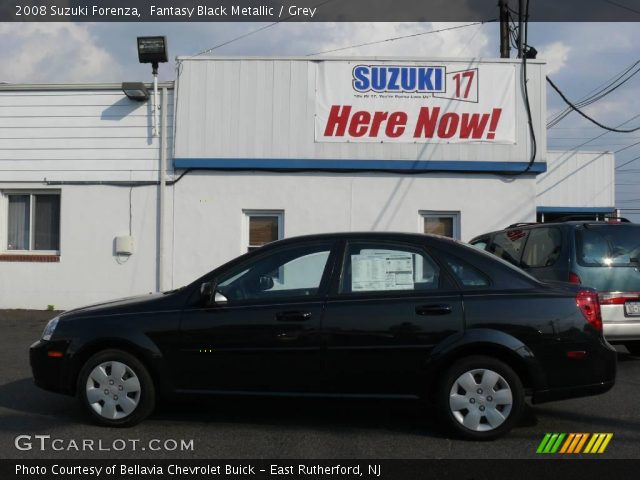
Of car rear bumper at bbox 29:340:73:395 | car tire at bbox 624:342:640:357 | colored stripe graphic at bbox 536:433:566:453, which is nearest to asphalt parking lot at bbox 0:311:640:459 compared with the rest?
colored stripe graphic at bbox 536:433:566:453

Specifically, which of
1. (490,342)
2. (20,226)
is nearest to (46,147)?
(20,226)

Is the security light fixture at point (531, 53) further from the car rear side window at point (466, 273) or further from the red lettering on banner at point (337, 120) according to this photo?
the car rear side window at point (466, 273)

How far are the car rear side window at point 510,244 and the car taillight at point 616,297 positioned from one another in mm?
1224

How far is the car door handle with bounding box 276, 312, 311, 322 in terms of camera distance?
211 inches

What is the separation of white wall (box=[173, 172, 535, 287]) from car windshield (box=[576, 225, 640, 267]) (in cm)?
528

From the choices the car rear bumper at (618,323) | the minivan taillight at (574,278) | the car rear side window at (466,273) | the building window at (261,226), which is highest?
the building window at (261,226)

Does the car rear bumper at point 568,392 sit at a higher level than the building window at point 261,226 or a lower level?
lower

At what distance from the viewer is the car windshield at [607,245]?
7844 millimetres

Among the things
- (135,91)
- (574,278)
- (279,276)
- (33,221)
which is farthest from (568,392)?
(33,221)

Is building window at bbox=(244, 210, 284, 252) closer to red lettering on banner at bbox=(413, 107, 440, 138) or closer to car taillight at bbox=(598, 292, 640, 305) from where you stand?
red lettering on banner at bbox=(413, 107, 440, 138)

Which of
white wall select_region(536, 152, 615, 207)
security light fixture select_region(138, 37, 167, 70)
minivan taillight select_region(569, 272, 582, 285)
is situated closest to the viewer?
minivan taillight select_region(569, 272, 582, 285)

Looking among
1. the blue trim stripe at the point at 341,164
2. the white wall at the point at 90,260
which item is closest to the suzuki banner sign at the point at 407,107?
the blue trim stripe at the point at 341,164

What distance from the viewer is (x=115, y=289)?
13.5 meters
